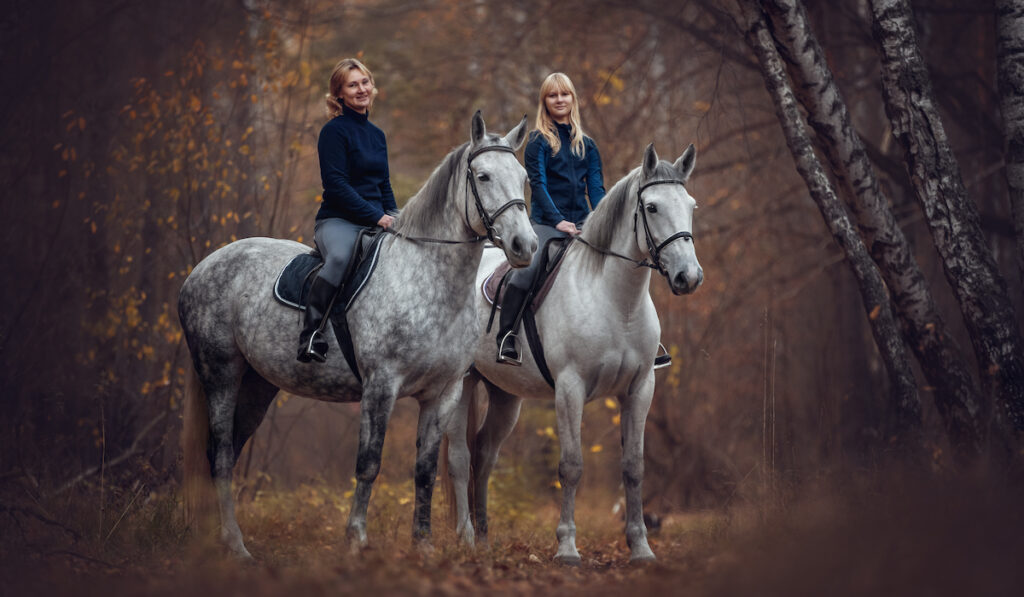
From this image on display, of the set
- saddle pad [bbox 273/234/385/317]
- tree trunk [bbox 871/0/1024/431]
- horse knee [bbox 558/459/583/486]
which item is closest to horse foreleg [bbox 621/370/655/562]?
horse knee [bbox 558/459/583/486]

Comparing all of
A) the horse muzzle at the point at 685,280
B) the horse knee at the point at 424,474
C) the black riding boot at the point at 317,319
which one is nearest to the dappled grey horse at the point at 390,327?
the horse knee at the point at 424,474

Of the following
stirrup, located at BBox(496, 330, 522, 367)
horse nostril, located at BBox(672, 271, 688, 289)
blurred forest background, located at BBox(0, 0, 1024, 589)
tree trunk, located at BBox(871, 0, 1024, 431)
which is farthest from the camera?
blurred forest background, located at BBox(0, 0, 1024, 589)

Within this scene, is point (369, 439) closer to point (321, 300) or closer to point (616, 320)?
point (321, 300)

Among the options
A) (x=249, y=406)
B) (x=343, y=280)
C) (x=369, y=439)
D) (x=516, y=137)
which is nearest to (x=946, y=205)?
(x=516, y=137)

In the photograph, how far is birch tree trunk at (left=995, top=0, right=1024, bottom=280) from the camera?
788cm

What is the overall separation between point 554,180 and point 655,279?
14.7 feet

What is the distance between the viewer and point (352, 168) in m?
6.97

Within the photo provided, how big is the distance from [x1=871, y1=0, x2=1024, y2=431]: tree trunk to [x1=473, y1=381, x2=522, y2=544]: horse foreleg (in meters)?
3.82

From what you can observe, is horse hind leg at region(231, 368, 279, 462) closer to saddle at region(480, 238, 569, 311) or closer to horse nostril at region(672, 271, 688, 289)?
saddle at region(480, 238, 569, 311)

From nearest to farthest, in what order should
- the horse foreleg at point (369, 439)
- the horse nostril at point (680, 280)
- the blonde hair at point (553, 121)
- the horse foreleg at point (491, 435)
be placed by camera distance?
1. the horse foreleg at point (369, 439)
2. the horse nostril at point (680, 280)
3. the blonde hair at point (553, 121)
4. the horse foreleg at point (491, 435)

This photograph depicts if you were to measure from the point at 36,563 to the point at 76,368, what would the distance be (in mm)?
4871

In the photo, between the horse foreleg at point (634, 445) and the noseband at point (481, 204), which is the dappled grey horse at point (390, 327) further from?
the horse foreleg at point (634, 445)

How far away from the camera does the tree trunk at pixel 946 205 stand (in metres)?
7.59

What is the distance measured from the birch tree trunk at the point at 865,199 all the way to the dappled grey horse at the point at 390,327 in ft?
9.57
